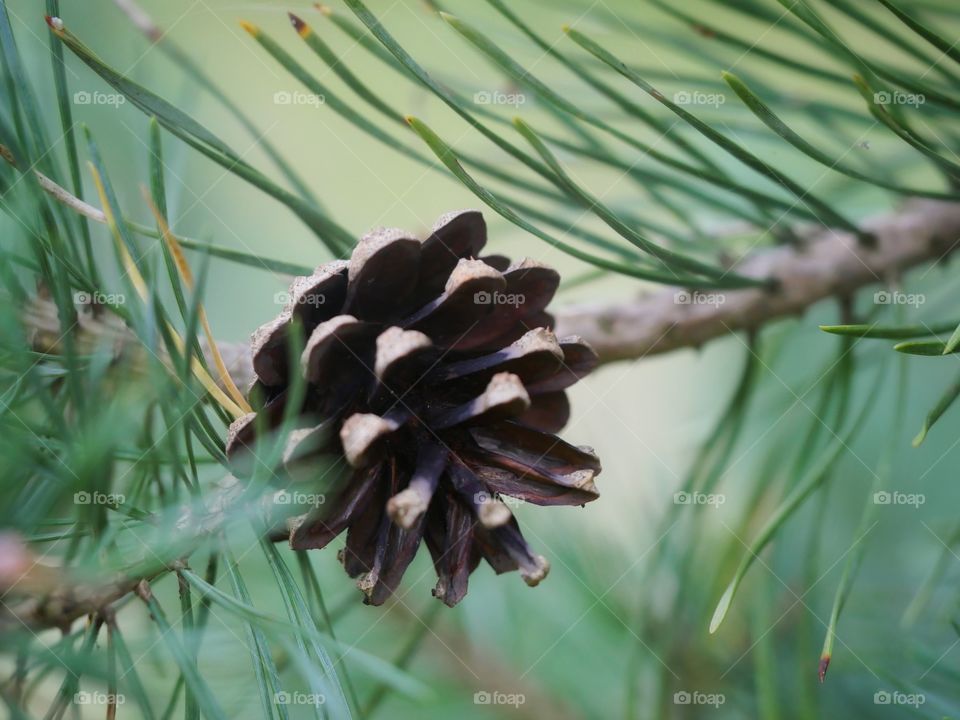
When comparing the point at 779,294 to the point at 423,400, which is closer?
the point at 423,400

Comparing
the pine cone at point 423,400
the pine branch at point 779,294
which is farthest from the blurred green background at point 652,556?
the pine cone at point 423,400

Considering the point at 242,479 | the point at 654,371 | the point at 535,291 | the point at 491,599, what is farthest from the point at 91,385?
the point at 654,371

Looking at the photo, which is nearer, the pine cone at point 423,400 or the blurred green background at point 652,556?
the pine cone at point 423,400

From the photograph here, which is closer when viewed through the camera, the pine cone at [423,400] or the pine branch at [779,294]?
the pine cone at [423,400]

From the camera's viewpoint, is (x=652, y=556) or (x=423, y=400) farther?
(x=652, y=556)

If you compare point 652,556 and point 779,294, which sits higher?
point 779,294

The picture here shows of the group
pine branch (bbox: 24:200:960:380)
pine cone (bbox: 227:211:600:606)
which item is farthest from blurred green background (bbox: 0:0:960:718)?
pine cone (bbox: 227:211:600:606)

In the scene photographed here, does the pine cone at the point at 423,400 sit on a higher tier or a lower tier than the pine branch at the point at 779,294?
lower

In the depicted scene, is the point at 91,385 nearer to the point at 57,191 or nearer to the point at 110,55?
the point at 57,191

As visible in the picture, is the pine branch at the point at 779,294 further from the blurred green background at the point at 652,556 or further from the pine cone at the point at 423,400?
the pine cone at the point at 423,400
